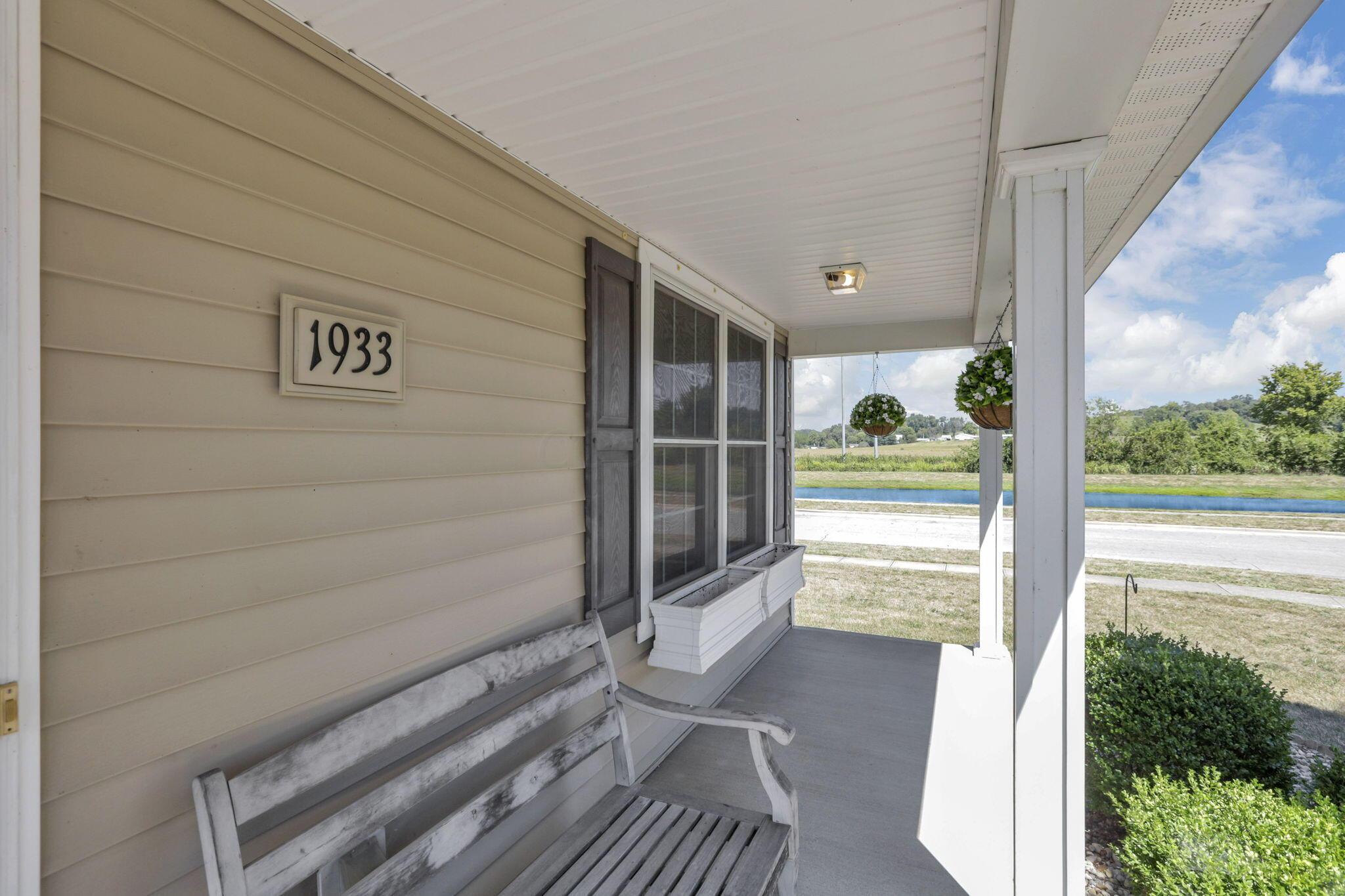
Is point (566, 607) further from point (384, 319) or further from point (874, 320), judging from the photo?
point (874, 320)

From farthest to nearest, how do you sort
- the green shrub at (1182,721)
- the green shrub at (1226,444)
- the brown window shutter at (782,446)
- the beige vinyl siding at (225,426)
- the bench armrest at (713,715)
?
1. the green shrub at (1226,444)
2. the brown window shutter at (782,446)
3. the green shrub at (1182,721)
4. the bench armrest at (713,715)
5. the beige vinyl siding at (225,426)

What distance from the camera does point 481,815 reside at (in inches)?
61.0

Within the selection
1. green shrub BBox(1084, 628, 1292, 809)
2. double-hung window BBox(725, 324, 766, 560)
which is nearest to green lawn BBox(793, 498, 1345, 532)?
green shrub BBox(1084, 628, 1292, 809)

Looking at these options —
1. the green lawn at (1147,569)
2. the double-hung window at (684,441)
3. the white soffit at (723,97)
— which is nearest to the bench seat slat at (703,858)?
→ the double-hung window at (684,441)

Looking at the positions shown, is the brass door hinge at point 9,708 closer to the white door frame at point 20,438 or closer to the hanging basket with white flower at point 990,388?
the white door frame at point 20,438

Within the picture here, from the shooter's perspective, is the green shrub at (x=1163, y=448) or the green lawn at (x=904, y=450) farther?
the green lawn at (x=904, y=450)

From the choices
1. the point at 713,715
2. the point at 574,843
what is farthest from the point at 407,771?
the point at 713,715

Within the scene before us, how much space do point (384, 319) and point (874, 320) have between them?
3884 mm

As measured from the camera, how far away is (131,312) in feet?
3.40

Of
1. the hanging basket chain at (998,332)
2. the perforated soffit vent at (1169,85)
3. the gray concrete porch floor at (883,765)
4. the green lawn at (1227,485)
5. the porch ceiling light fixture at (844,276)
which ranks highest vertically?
the porch ceiling light fixture at (844,276)

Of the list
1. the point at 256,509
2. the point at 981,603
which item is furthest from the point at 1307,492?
the point at 256,509

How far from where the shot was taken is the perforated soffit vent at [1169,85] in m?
1.20

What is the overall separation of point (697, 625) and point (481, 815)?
1314 mm

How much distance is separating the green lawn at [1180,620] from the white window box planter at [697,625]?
3.05 m
